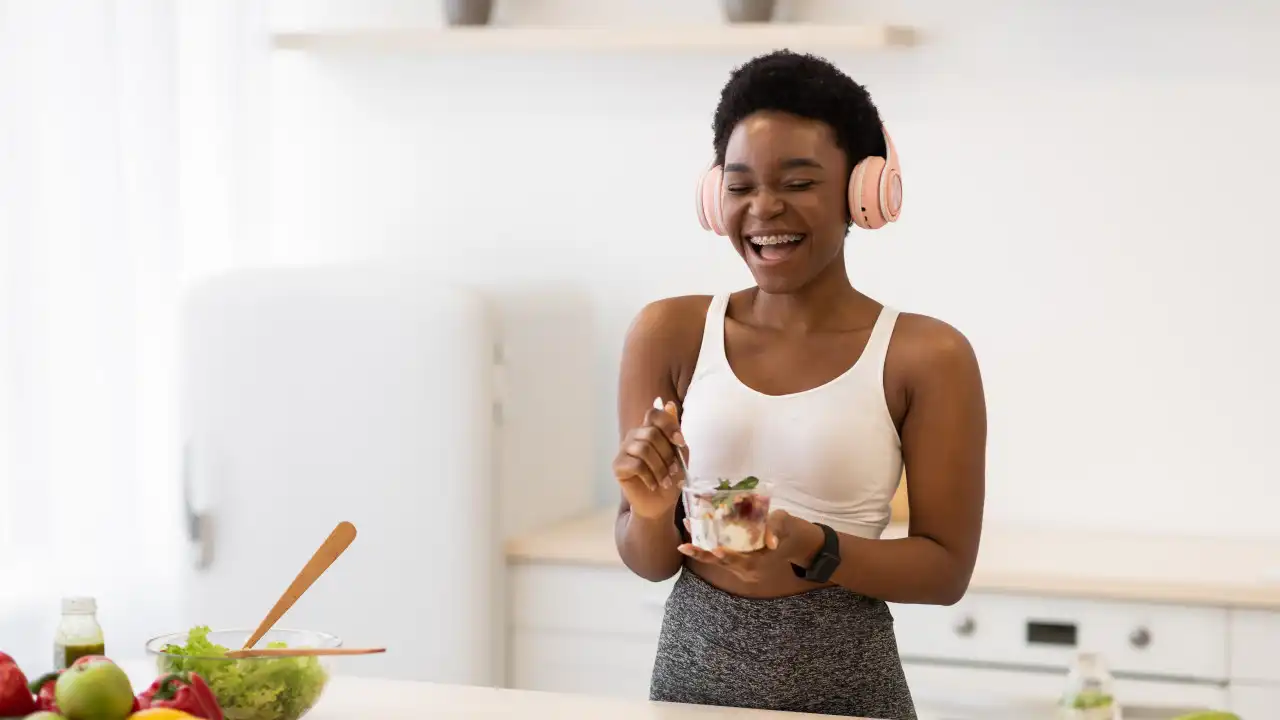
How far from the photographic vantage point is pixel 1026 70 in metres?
3.32

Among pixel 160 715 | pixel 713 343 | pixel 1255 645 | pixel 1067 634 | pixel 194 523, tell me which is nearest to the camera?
pixel 160 715

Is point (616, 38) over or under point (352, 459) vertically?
over

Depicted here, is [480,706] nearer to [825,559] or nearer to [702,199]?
[825,559]

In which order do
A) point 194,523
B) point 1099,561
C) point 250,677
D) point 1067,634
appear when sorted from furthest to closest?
1. point 194,523
2. point 1099,561
3. point 1067,634
4. point 250,677

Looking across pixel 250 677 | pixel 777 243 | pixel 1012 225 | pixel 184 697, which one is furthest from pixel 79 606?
pixel 1012 225

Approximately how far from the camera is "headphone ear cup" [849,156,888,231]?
1813 mm

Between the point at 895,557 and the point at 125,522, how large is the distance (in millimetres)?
2202

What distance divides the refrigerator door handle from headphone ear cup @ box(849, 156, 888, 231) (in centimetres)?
179

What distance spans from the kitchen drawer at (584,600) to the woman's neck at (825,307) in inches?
46.5

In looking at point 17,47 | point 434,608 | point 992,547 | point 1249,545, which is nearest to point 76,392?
point 17,47

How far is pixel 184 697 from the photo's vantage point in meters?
1.42

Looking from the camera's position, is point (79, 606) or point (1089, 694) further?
point (79, 606)

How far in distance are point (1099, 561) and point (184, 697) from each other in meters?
1.95

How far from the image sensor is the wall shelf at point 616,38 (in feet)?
10.7
